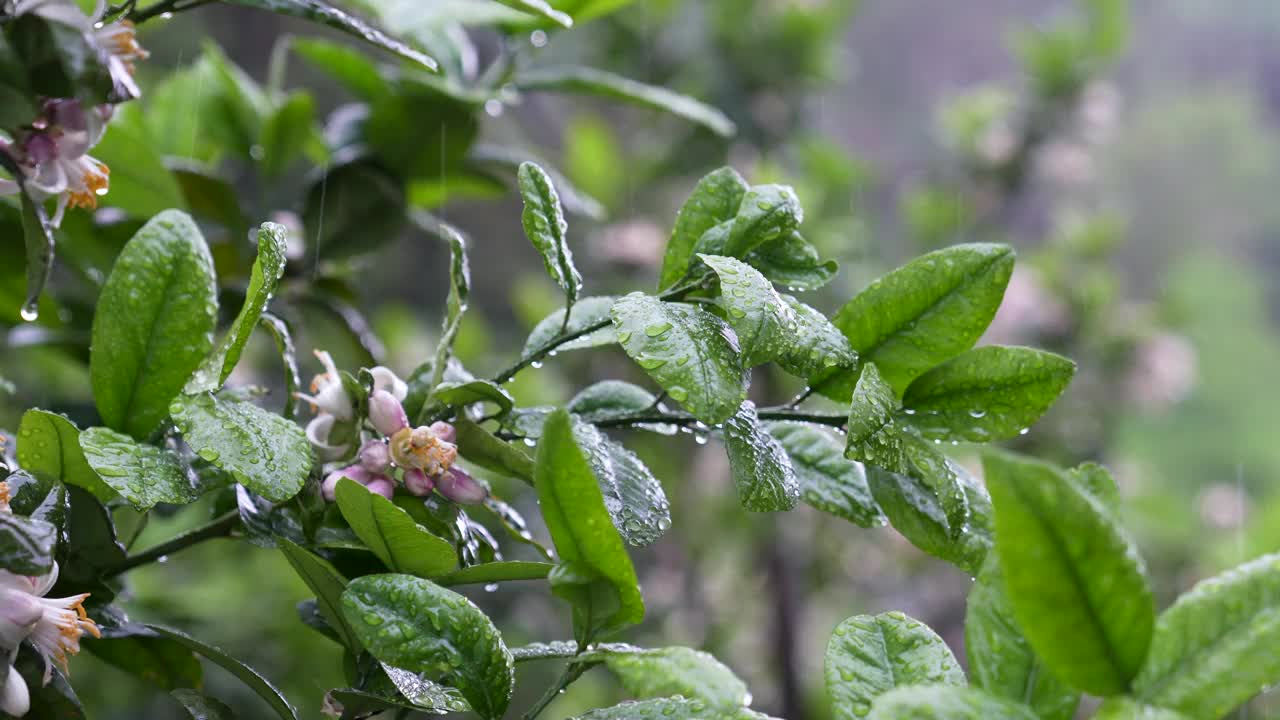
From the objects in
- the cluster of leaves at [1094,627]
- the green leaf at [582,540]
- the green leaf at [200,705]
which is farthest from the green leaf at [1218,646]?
the green leaf at [200,705]

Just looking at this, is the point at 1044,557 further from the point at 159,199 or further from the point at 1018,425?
the point at 159,199

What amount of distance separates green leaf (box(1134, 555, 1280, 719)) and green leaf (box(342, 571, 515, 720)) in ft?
0.45

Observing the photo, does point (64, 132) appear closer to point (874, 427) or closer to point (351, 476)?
point (351, 476)

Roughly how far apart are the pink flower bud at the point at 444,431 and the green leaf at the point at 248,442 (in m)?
0.03

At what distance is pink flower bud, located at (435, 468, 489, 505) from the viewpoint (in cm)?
29

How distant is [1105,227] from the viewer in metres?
1.65

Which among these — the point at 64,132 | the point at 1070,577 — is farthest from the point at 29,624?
the point at 1070,577

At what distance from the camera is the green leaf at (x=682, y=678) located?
21 cm

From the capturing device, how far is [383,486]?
29 centimetres

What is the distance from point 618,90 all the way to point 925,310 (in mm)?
228

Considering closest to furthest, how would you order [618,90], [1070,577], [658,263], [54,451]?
[1070,577] → [54,451] → [618,90] → [658,263]

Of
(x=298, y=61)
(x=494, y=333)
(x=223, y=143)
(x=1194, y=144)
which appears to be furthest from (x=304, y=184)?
(x=1194, y=144)

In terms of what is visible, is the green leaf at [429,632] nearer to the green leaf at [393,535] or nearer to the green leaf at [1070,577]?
the green leaf at [393,535]

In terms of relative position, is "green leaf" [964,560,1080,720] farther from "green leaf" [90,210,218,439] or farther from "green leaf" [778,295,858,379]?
"green leaf" [90,210,218,439]
